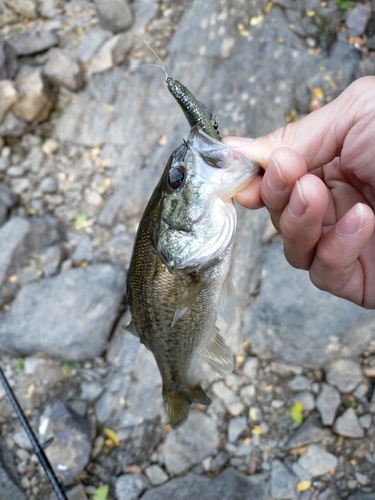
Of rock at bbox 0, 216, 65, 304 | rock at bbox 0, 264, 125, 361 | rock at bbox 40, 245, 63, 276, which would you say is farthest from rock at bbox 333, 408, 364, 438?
rock at bbox 0, 216, 65, 304

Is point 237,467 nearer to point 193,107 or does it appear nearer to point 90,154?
point 193,107

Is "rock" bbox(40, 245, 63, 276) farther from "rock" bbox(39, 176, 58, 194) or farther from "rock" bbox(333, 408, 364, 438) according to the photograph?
"rock" bbox(333, 408, 364, 438)

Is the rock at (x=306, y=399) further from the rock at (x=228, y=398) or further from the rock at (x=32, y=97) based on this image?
the rock at (x=32, y=97)

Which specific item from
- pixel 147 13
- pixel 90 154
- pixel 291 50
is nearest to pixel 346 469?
pixel 291 50

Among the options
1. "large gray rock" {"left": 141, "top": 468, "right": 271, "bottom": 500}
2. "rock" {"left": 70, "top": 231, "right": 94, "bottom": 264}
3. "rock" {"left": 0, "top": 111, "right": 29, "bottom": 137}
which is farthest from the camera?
"rock" {"left": 0, "top": 111, "right": 29, "bottom": 137}

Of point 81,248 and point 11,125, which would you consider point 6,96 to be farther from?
point 81,248

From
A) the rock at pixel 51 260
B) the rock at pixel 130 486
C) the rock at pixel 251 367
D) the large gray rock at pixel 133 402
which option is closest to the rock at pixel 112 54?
the rock at pixel 51 260

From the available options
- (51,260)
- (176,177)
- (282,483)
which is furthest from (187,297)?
(51,260)
